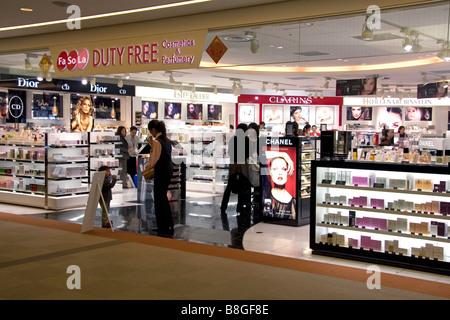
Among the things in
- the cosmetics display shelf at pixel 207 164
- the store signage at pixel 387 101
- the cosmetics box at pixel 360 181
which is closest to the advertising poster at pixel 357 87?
the cosmetics display shelf at pixel 207 164

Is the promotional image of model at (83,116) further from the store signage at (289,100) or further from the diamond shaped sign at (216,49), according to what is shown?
the diamond shaped sign at (216,49)

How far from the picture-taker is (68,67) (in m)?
8.24

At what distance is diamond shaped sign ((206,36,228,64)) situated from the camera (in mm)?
6947

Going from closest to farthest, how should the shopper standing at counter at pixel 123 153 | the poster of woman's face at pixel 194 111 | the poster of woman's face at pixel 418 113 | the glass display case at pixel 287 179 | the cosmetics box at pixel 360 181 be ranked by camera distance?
the cosmetics box at pixel 360 181 → the glass display case at pixel 287 179 → the shopper standing at counter at pixel 123 153 → the poster of woman's face at pixel 194 111 → the poster of woman's face at pixel 418 113

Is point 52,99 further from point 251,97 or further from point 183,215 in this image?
point 251,97

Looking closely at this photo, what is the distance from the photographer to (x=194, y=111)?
741 inches

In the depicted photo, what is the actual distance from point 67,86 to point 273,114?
32.3ft

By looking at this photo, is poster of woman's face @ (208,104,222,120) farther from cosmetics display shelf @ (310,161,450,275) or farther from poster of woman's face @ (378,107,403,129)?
cosmetics display shelf @ (310,161,450,275)

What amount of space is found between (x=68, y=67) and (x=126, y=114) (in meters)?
8.00

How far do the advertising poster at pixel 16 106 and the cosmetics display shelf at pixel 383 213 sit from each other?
10000mm

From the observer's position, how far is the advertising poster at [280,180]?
809 centimetres

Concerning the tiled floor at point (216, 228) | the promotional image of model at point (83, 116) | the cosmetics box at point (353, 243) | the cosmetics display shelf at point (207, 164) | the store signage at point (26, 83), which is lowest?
the tiled floor at point (216, 228)

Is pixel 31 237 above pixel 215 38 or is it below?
below
